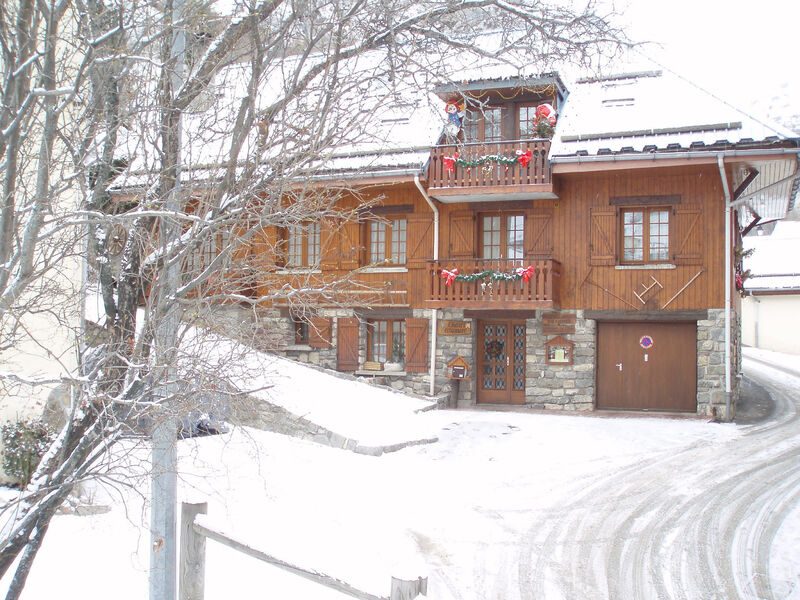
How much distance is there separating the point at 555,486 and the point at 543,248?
750 centimetres

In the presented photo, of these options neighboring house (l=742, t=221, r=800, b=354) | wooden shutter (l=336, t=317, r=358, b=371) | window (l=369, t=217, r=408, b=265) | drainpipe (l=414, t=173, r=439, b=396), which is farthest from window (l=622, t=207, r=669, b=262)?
neighboring house (l=742, t=221, r=800, b=354)

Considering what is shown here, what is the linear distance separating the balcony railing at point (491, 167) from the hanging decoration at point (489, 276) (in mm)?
1825

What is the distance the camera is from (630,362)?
16172mm

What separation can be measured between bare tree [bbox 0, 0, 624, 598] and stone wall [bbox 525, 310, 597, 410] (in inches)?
475

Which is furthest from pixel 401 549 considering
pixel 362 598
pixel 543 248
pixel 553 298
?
pixel 543 248

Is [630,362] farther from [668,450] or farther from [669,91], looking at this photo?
[669,91]

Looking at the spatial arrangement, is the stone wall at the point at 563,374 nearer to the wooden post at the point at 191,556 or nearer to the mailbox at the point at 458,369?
the mailbox at the point at 458,369

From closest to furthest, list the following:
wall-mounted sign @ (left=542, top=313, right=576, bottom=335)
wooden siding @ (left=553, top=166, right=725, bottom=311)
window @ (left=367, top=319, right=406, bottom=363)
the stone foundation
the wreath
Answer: the stone foundation → wooden siding @ (left=553, top=166, right=725, bottom=311) → wall-mounted sign @ (left=542, top=313, right=576, bottom=335) → the wreath → window @ (left=367, top=319, right=406, bottom=363)

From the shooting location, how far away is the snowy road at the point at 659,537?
6.76 m

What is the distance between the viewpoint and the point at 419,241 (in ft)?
57.3

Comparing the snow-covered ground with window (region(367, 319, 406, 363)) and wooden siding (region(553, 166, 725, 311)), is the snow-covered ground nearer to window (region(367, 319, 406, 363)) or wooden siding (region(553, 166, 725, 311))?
wooden siding (region(553, 166, 725, 311))

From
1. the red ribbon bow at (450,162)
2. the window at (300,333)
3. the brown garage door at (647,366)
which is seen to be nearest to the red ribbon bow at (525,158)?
the red ribbon bow at (450,162)

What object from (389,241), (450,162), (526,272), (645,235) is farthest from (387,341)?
(645,235)

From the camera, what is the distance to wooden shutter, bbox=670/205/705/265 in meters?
15.3
